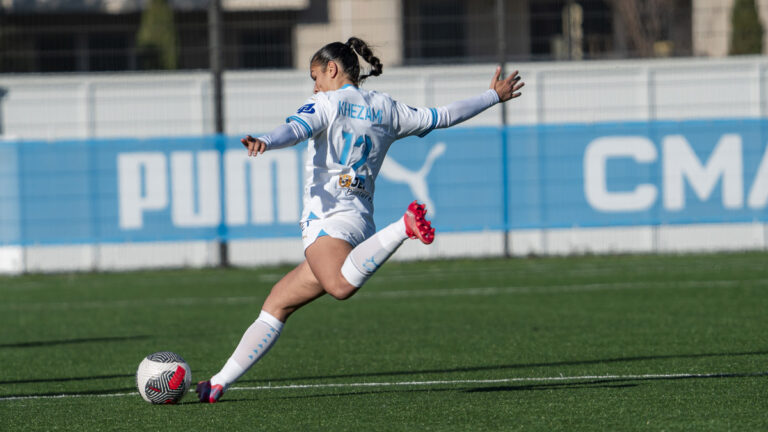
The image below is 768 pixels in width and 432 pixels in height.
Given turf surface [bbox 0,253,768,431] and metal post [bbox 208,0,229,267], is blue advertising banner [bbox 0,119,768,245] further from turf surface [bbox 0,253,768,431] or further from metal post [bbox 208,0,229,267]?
turf surface [bbox 0,253,768,431]

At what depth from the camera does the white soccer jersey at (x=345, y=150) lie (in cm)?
616

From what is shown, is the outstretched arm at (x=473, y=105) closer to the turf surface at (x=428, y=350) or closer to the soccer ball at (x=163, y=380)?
the turf surface at (x=428, y=350)

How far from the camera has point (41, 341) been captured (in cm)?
1018

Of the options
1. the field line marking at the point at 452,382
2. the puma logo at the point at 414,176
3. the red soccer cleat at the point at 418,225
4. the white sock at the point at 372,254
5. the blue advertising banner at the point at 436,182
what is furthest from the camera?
the puma logo at the point at 414,176

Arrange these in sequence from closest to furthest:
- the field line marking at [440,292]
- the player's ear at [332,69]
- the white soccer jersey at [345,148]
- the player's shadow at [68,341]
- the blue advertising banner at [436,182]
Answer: the white soccer jersey at [345,148] < the player's ear at [332,69] < the player's shadow at [68,341] < the field line marking at [440,292] < the blue advertising banner at [436,182]

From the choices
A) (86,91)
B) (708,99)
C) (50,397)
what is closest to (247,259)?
(86,91)

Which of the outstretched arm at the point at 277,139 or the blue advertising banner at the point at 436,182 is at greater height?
the outstretched arm at the point at 277,139

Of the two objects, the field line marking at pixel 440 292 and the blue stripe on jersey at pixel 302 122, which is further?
the field line marking at pixel 440 292

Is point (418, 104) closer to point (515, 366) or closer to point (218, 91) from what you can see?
point (218, 91)

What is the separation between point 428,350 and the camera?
898 centimetres

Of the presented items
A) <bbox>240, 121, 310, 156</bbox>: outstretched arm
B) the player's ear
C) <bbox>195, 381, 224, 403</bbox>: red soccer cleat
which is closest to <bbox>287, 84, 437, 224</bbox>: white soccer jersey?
the player's ear

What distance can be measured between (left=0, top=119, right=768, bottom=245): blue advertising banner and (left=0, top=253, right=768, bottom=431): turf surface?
3.89 ft

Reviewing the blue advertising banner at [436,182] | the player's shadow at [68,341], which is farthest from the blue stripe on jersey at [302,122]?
the blue advertising banner at [436,182]

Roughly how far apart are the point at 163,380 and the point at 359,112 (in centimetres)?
183
